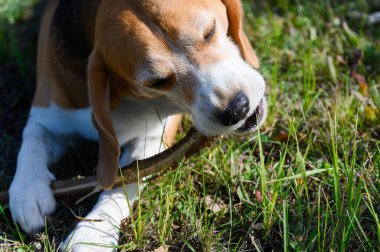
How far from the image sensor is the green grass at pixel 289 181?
2754mm

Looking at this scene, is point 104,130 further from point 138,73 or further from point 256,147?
point 256,147

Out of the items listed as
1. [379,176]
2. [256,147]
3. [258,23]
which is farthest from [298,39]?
[379,176]

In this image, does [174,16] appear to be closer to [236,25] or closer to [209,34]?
[209,34]

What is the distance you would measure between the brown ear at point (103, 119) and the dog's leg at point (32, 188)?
327 millimetres

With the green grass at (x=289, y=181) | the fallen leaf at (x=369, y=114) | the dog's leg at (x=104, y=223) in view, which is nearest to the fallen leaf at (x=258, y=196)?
the green grass at (x=289, y=181)

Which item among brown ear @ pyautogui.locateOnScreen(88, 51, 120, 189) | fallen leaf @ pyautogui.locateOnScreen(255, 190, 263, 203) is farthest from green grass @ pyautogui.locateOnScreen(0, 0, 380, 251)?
brown ear @ pyautogui.locateOnScreen(88, 51, 120, 189)

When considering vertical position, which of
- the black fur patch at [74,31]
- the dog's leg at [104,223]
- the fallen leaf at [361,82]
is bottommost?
the fallen leaf at [361,82]

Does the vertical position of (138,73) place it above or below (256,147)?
above

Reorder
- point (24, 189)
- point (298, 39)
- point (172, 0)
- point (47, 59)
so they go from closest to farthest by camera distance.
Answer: point (172, 0) < point (24, 189) < point (47, 59) < point (298, 39)

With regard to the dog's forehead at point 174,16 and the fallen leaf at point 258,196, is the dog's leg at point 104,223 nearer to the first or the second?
the fallen leaf at point 258,196

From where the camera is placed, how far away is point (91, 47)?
10.2 ft

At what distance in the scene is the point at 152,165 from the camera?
3.03 m

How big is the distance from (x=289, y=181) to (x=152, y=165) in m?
0.68

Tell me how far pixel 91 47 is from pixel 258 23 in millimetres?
1789
